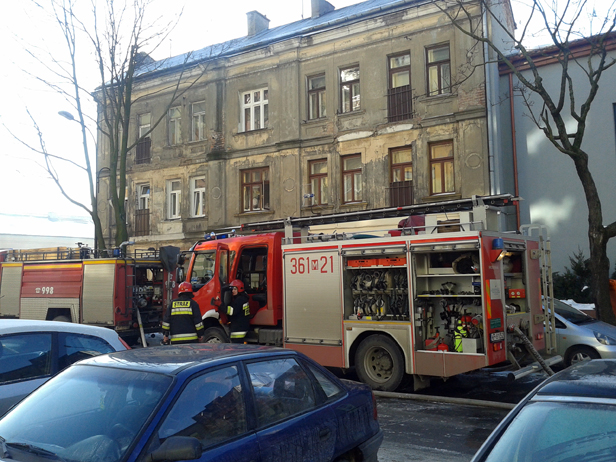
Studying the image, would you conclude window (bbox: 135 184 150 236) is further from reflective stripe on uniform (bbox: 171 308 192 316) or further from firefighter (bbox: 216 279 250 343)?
reflective stripe on uniform (bbox: 171 308 192 316)

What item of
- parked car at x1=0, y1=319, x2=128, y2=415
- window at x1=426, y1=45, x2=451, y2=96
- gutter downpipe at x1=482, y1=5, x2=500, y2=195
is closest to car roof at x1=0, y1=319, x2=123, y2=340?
parked car at x1=0, y1=319, x2=128, y2=415

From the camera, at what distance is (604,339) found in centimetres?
1003

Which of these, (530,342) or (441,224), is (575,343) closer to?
(530,342)

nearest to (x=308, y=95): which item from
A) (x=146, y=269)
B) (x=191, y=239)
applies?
(x=191, y=239)

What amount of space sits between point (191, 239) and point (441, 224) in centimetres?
1612

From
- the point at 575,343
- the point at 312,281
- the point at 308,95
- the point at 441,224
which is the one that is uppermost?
the point at 308,95

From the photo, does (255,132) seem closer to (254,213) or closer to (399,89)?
(254,213)

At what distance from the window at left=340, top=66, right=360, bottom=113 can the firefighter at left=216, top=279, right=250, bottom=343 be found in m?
11.3

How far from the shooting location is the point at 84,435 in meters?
3.21

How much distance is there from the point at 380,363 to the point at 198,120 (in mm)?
17221

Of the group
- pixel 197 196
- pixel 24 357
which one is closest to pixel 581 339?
pixel 24 357

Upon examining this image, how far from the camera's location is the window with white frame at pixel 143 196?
25.1 meters

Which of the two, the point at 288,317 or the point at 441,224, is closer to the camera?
the point at 441,224

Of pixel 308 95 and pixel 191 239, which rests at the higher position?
pixel 308 95
